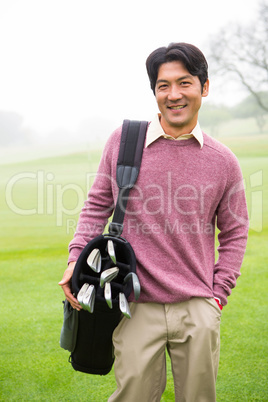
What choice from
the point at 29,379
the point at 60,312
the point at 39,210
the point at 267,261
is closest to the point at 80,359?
the point at 29,379

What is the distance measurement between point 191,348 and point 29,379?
1322mm

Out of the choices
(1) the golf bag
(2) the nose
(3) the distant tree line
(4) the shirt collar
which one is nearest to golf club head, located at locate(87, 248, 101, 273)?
(1) the golf bag

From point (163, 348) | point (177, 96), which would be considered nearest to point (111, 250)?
point (163, 348)

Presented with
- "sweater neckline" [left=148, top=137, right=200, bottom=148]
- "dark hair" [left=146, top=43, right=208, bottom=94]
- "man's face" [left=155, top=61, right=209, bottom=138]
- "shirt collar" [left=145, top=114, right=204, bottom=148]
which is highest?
"dark hair" [left=146, top=43, right=208, bottom=94]

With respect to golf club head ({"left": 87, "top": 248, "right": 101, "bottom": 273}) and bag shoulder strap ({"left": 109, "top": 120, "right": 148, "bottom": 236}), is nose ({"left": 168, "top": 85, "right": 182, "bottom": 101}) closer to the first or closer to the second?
bag shoulder strap ({"left": 109, "top": 120, "right": 148, "bottom": 236})

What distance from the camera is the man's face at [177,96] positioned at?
1.49 meters

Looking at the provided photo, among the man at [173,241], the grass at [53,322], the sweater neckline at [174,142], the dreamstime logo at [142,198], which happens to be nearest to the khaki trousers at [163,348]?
the man at [173,241]

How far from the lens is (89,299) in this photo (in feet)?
4.56

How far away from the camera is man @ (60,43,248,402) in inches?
57.6

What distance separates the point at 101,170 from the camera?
1.58 m

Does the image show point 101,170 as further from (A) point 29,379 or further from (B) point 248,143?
(B) point 248,143

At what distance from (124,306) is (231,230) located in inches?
17.9

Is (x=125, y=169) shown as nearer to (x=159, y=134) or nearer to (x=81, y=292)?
(x=159, y=134)

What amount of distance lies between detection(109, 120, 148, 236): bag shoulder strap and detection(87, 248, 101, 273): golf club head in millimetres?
74
